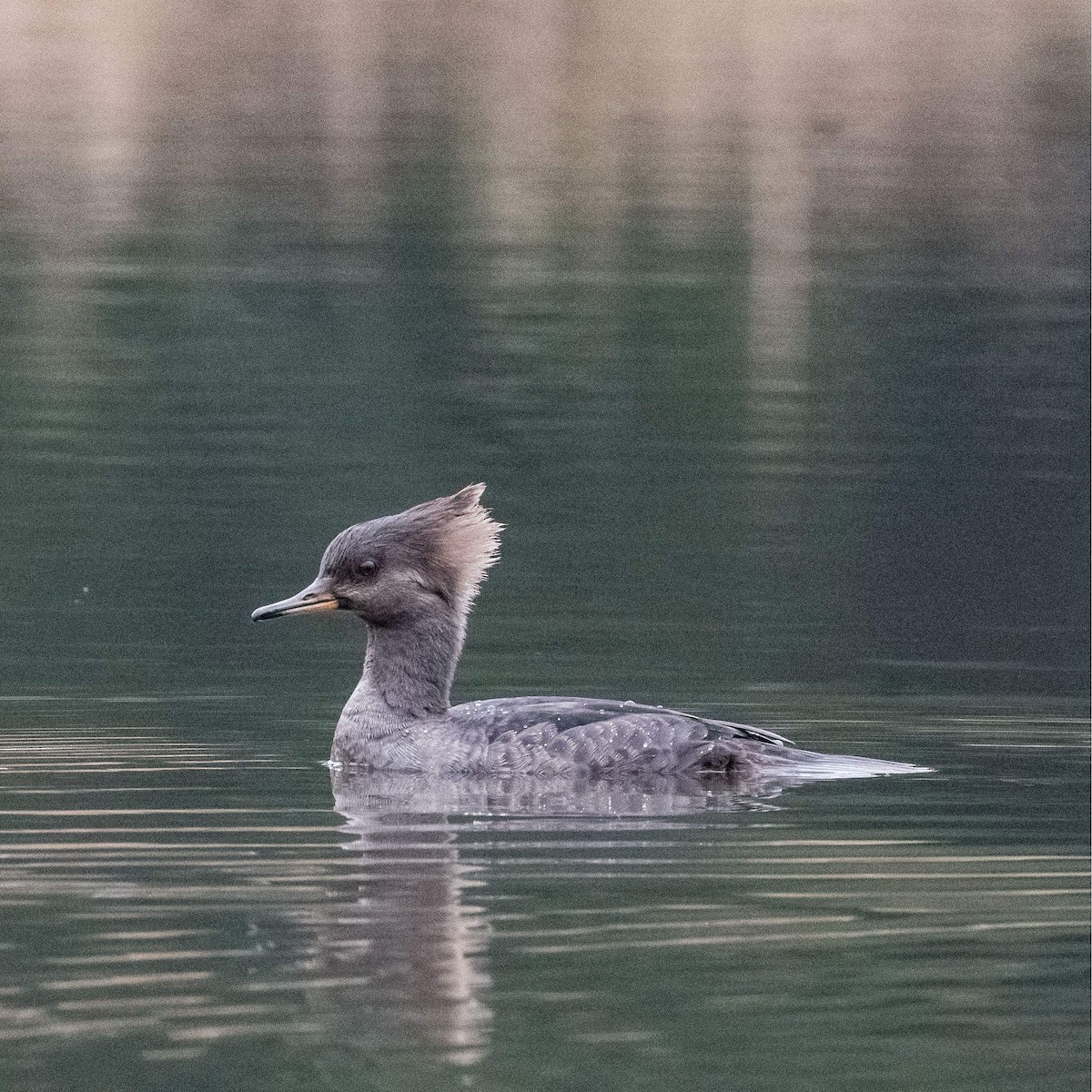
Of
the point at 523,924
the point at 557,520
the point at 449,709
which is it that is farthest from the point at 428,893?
the point at 557,520

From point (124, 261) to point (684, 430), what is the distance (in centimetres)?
913

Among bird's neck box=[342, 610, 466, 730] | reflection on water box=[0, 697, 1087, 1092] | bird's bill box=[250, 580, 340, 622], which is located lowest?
reflection on water box=[0, 697, 1087, 1092]

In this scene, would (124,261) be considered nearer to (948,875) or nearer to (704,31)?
(704,31)

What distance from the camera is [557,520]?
1772 cm

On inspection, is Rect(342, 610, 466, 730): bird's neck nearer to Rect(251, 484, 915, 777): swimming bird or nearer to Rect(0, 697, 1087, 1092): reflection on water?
Rect(251, 484, 915, 777): swimming bird

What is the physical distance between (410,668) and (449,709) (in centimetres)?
27

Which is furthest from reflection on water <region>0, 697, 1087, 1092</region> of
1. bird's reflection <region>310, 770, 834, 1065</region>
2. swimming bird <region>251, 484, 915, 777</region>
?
swimming bird <region>251, 484, 915, 777</region>

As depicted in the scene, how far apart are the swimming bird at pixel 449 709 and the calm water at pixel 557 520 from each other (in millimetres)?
264

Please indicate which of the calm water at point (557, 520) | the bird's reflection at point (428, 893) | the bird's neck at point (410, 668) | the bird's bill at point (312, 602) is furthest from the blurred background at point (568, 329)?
the bird's reflection at point (428, 893)

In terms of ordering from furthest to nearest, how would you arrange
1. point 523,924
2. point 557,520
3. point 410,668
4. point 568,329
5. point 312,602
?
point 568,329 → point 557,520 → point 410,668 → point 312,602 → point 523,924

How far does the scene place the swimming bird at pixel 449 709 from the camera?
35.7 ft

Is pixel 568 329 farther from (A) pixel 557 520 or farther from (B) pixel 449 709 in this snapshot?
(B) pixel 449 709

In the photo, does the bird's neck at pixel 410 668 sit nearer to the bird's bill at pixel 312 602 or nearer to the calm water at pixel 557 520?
the bird's bill at pixel 312 602

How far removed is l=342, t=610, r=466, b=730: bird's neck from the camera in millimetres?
11586
